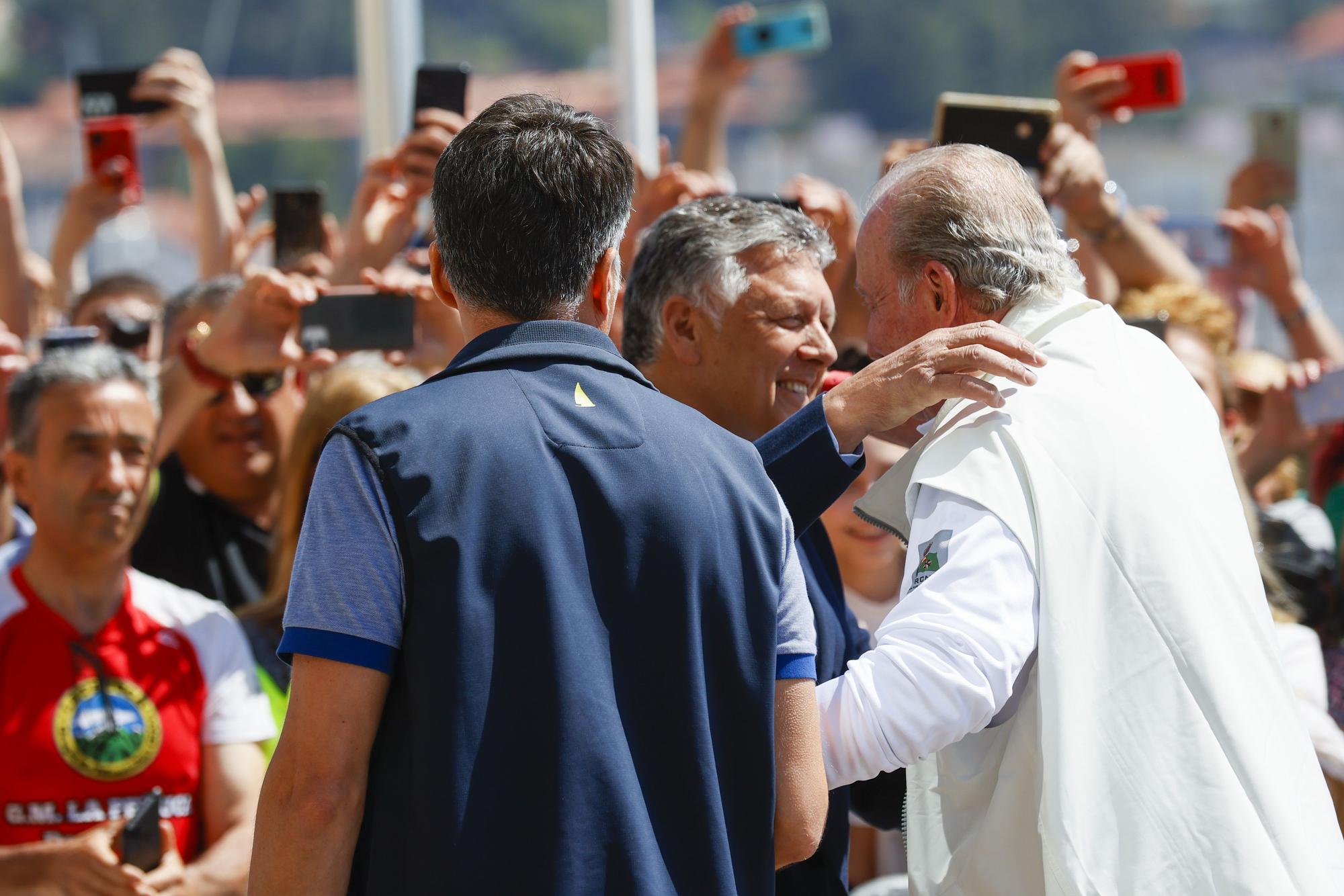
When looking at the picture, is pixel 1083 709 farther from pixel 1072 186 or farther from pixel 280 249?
pixel 280 249

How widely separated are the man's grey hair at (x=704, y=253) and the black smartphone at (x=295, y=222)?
1.83 metres

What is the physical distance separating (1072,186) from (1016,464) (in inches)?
90.0

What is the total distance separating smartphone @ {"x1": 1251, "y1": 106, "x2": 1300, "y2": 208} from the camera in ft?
16.7

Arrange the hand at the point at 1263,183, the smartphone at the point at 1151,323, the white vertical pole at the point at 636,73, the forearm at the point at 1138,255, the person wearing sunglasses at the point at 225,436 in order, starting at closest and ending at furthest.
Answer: the smartphone at the point at 1151,323 → the person wearing sunglasses at the point at 225,436 → the forearm at the point at 1138,255 → the hand at the point at 1263,183 → the white vertical pole at the point at 636,73

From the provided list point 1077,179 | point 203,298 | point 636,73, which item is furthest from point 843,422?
point 636,73

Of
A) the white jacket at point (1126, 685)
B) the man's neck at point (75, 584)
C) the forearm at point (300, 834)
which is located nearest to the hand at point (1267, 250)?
the white jacket at point (1126, 685)

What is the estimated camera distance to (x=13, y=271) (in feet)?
15.8

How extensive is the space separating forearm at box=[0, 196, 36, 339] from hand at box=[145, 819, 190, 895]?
2.56 meters

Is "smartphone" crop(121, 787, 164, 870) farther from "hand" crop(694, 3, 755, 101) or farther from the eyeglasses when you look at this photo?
"hand" crop(694, 3, 755, 101)

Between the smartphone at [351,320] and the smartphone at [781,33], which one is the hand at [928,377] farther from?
the smartphone at [781,33]

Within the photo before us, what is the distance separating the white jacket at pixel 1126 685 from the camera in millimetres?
1871

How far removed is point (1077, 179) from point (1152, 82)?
57cm

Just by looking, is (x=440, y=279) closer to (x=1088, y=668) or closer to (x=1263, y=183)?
(x=1088, y=668)

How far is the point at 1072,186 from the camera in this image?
403 centimetres
